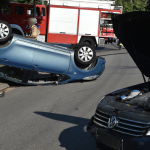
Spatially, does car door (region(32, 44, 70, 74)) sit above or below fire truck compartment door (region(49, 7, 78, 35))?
below

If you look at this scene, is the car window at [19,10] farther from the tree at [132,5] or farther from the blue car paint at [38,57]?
the tree at [132,5]

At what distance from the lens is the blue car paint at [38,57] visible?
835cm

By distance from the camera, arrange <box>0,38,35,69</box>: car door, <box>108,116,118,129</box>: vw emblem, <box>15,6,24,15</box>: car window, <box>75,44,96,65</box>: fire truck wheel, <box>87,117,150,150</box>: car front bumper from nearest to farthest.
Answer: <box>87,117,150,150</box>: car front bumper, <box>108,116,118,129</box>: vw emblem, <box>0,38,35,69</box>: car door, <box>75,44,96,65</box>: fire truck wheel, <box>15,6,24,15</box>: car window

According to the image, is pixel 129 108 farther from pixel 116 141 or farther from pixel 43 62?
pixel 43 62

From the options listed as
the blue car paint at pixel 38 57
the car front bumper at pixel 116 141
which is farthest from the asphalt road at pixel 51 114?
the car front bumper at pixel 116 141

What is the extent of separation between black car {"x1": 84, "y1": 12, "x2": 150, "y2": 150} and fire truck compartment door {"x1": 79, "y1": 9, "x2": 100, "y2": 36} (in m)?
15.4

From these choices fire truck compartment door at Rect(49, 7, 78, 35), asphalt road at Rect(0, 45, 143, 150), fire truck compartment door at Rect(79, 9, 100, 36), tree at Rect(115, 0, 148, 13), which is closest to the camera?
asphalt road at Rect(0, 45, 143, 150)

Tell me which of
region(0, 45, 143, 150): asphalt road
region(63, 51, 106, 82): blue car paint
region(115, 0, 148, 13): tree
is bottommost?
region(0, 45, 143, 150): asphalt road

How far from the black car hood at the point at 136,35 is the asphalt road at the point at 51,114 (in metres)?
1.67

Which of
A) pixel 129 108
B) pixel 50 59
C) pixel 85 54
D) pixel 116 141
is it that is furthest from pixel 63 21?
pixel 116 141

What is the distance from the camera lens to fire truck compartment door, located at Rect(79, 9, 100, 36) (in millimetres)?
20156

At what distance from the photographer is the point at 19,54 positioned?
8.41 m

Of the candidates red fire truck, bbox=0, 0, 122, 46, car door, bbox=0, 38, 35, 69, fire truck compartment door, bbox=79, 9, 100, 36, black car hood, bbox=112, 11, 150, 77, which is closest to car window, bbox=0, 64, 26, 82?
car door, bbox=0, 38, 35, 69

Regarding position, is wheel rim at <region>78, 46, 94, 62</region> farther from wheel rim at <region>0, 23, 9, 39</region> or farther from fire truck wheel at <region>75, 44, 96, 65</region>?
wheel rim at <region>0, 23, 9, 39</region>
